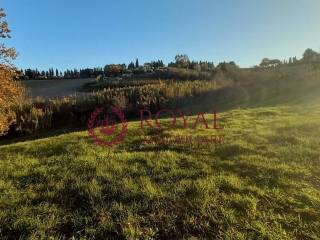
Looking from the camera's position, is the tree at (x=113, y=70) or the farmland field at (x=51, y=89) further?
the tree at (x=113, y=70)

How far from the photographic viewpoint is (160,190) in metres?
5.90

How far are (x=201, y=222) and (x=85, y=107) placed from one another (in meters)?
14.5

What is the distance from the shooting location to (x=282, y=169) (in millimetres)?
7191

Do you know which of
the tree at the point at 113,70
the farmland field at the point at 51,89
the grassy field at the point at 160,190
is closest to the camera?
Answer: the grassy field at the point at 160,190

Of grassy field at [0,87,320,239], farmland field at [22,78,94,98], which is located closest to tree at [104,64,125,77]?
farmland field at [22,78,94,98]

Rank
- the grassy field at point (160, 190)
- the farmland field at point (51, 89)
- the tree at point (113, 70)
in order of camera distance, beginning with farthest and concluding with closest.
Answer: the tree at point (113, 70) < the farmland field at point (51, 89) < the grassy field at point (160, 190)

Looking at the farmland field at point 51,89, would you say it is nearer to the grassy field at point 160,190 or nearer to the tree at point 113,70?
the grassy field at point 160,190

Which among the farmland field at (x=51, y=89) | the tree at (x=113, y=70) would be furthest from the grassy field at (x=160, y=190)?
the tree at (x=113, y=70)

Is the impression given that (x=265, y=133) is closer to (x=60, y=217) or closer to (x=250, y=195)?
(x=250, y=195)

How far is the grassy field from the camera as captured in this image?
4.79m

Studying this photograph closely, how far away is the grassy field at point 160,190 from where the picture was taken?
4785mm

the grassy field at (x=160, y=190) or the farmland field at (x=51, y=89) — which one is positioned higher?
the farmland field at (x=51, y=89)

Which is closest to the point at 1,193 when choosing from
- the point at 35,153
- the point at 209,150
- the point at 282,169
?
the point at 35,153

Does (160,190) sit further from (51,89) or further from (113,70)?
(113,70)
